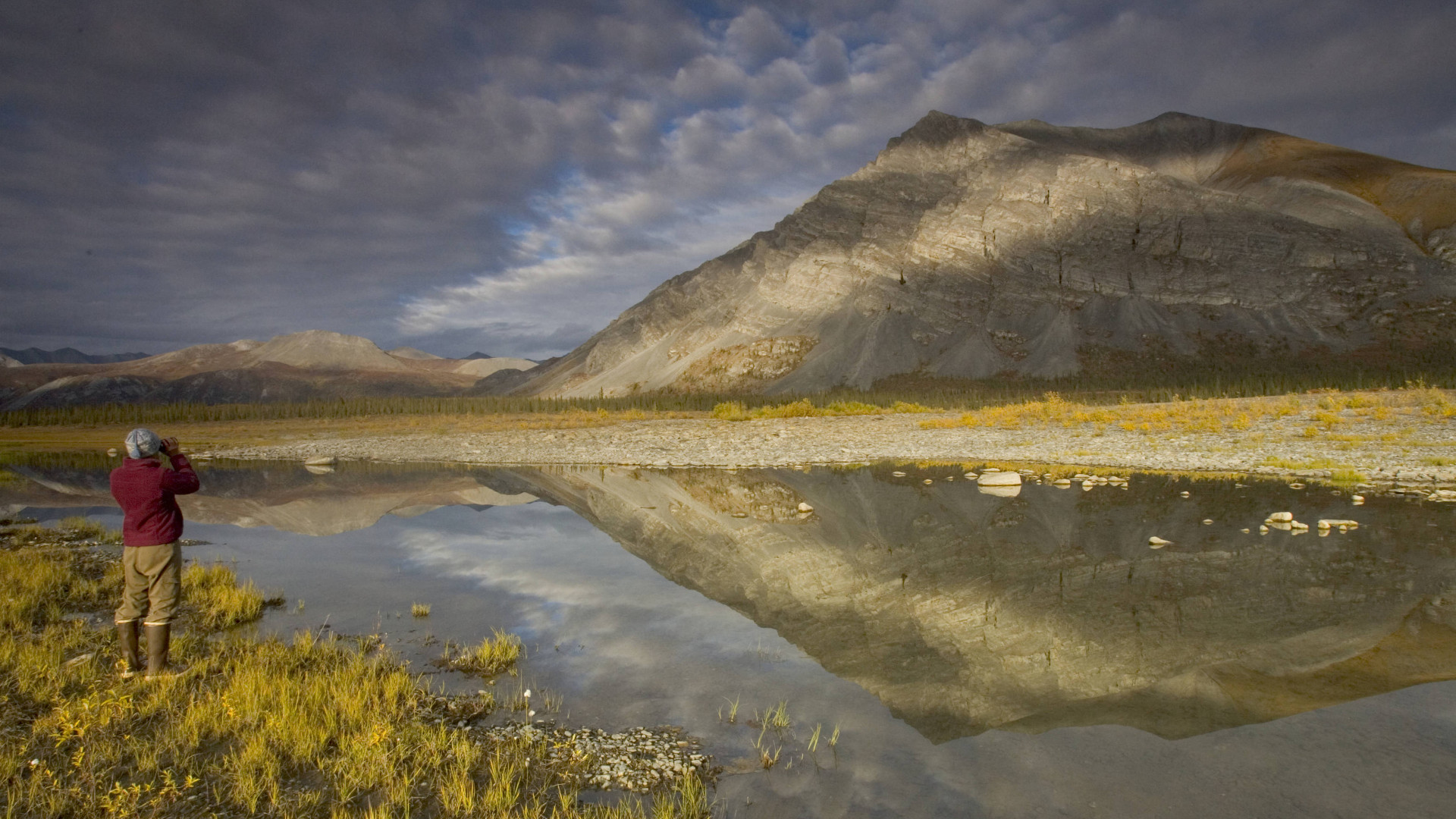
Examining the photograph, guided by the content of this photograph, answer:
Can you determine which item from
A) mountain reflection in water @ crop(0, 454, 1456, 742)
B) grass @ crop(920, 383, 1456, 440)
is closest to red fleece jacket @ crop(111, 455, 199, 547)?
mountain reflection in water @ crop(0, 454, 1456, 742)

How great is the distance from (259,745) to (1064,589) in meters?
9.97

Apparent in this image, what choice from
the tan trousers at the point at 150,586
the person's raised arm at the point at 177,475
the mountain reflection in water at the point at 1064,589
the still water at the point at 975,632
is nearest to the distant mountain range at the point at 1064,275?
the mountain reflection in water at the point at 1064,589

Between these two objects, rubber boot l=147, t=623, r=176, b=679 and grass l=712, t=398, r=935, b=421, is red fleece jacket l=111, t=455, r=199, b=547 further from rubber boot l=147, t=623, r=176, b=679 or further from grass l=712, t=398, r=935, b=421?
grass l=712, t=398, r=935, b=421

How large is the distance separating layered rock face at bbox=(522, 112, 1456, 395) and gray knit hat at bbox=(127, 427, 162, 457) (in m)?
111

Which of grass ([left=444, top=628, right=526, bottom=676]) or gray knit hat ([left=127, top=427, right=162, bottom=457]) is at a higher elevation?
gray knit hat ([left=127, top=427, right=162, bottom=457])

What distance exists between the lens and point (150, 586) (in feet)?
25.5

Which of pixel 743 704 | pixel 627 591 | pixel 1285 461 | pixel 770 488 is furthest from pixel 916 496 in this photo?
pixel 743 704

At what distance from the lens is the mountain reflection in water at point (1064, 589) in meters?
7.25

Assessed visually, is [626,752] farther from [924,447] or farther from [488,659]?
[924,447]

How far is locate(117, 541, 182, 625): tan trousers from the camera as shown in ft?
25.2

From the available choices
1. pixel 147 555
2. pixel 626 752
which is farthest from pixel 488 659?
pixel 147 555

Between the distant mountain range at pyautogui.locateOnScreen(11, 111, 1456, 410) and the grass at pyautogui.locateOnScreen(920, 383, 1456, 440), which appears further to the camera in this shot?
the distant mountain range at pyautogui.locateOnScreen(11, 111, 1456, 410)

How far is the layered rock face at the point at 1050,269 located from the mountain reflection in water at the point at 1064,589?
9934 cm

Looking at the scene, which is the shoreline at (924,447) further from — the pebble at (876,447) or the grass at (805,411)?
the grass at (805,411)
